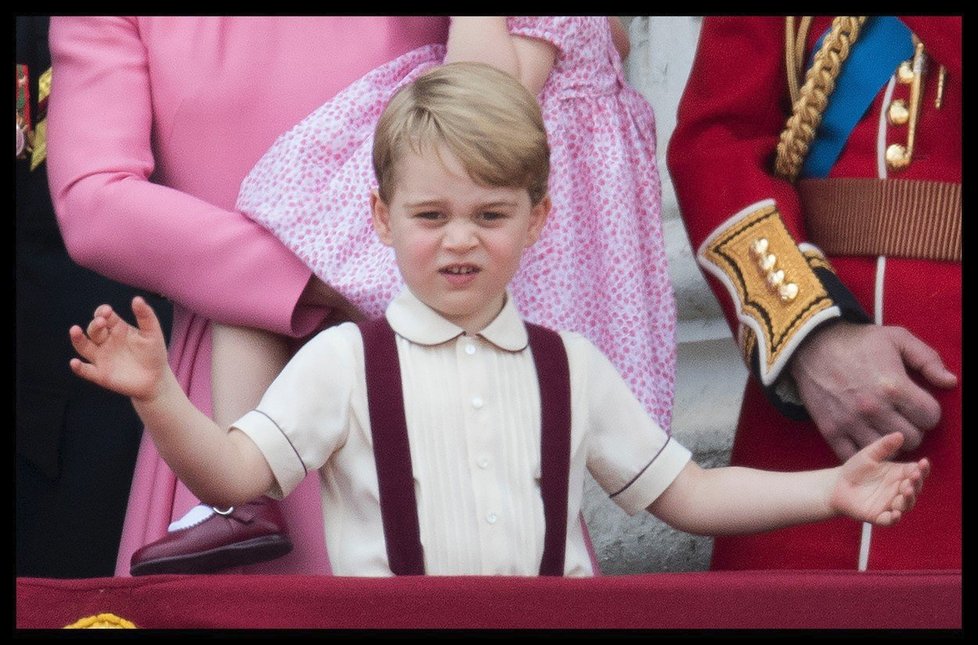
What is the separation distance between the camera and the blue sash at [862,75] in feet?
7.14

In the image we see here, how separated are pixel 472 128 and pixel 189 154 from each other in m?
0.52

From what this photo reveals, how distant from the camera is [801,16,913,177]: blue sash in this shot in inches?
85.7

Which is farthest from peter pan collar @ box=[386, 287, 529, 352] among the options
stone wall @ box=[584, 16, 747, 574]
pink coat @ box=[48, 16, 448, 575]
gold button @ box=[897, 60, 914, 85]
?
stone wall @ box=[584, 16, 747, 574]

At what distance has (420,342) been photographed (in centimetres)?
193

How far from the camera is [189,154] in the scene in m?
2.26

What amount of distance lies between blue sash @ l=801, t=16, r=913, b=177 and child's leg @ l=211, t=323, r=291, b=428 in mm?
758

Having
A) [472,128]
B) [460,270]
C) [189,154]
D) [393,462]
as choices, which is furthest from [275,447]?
[189,154]

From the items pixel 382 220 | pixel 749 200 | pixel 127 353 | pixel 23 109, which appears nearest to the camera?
pixel 127 353

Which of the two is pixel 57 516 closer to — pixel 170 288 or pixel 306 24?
pixel 170 288

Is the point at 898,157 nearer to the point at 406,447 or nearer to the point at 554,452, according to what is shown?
the point at 554,452

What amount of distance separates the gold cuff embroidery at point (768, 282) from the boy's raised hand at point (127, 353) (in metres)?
0.79

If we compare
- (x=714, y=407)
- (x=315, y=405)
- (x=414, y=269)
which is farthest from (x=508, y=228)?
(x=714, y=407)

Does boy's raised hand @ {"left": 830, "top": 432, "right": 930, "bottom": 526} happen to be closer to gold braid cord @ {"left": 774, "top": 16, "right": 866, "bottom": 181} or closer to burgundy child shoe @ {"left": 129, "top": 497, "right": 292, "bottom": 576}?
gold braid cord @ {"left": 774, "top": 16, "right": 866, "bottom": 181}

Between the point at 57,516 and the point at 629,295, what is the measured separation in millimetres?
920
